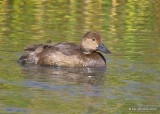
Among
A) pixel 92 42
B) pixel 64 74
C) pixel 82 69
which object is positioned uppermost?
pixel 92 42

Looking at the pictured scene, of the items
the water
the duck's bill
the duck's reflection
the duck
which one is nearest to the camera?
the water

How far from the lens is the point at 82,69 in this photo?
1237 centimetres

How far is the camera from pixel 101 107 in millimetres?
9484

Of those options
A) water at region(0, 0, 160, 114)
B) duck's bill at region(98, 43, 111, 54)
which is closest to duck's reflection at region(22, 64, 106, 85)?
water at region(0, 0, 160, 114)

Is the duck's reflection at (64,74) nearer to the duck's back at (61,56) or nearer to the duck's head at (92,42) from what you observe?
the duck's back at (61,56)

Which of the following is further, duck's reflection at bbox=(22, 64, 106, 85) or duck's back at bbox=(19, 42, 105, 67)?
duck's back at bbox=(19, 42, 105, 67)

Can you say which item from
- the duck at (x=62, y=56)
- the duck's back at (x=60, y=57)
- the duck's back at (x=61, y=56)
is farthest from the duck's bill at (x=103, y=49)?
the duck's back at (x=61, y=56)

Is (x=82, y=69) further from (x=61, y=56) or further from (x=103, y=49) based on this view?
(x=103, y=49)

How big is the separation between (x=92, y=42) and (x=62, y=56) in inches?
24.4

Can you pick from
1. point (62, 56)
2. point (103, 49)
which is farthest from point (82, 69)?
point (103, 49)

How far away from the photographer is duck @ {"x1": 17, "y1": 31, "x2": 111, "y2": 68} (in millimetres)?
12477

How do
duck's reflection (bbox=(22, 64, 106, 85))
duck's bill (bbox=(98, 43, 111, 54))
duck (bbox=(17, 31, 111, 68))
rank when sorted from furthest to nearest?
duck's bill (bbox=(98, 43, 111, 54)) → duck (bbox=(17, 31, 111, 68)) → duck's reflection (bbox=(22, 64, 106, 85))

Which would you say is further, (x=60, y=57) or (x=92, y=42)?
(x=92, y=42)

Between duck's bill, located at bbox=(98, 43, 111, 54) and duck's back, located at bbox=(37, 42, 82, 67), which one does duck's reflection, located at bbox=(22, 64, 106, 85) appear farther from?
duck's bill, located at bbox=(98, 43, 111, 54)
